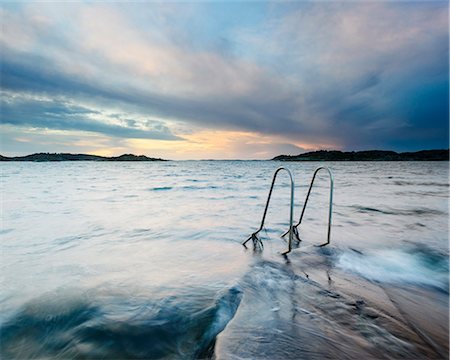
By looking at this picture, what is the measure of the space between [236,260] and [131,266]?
2.24m

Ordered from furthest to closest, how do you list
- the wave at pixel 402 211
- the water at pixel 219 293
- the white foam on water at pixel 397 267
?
the wave at pixel 402 211, the white foam on water at pixel 397 267, the water at pixel 219 293

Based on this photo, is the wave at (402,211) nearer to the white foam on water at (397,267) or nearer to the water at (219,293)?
the water at (219,293)

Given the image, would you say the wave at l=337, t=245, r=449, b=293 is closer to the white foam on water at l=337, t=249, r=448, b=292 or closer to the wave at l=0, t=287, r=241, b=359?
the white foam on water at l=337, t=249, r=448, b=292

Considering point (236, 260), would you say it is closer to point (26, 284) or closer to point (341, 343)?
point (341, 343)

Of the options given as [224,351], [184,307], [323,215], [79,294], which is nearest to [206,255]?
[184,307]

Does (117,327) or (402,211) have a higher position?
(117,327)

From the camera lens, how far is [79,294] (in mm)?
4059

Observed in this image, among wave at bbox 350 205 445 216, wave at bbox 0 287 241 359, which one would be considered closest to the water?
wave at bbox 0 287 241 359

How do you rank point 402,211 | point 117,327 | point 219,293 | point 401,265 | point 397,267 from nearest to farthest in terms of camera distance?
point 117,327, point 219,293, point 397,267, point 401,265, point 402,211

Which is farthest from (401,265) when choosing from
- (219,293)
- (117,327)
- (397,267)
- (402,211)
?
(402,211)

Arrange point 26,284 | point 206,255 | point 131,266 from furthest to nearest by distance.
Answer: point 206,255 < point 131,266 < point 26,284

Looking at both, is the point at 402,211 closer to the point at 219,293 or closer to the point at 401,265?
the point at 401,265

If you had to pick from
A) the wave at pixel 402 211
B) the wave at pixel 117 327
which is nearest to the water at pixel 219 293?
the wave at pixel 117 327

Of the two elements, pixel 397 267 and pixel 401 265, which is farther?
pixel 401 265
